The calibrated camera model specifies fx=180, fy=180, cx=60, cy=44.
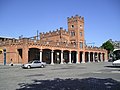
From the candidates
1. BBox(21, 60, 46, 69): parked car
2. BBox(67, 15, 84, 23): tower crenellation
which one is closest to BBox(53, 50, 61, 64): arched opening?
BBox(67, 15, 84, 23): tower crenellation

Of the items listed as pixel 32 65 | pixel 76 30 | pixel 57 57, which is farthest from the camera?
pixel 76 30

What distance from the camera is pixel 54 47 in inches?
1912

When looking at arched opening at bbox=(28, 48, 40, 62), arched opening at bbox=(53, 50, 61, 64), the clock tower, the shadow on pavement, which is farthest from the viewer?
the clock tower

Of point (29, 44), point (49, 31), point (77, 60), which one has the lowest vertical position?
point (77, 60)

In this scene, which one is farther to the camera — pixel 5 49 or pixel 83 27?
pixel 83 27

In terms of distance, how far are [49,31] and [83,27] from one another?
11.9 m

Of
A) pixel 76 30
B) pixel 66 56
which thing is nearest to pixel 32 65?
pixel 66 56

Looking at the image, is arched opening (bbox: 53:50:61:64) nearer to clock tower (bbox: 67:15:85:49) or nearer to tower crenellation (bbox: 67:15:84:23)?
clock tower (bbox: 67:15:85:49)

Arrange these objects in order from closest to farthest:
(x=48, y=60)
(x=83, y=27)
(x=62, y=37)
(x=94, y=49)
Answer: (x=48, y=60)
(x=62, y=37)
(x=83, y=27)
(x=94, y=49)

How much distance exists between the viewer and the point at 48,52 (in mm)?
52781

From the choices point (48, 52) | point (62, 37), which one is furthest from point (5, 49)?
point (62, 37)

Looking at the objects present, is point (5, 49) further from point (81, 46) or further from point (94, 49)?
point (94, 49)

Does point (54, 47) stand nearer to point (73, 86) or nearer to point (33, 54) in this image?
point (33, 54)

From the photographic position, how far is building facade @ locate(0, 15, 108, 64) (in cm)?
4228
